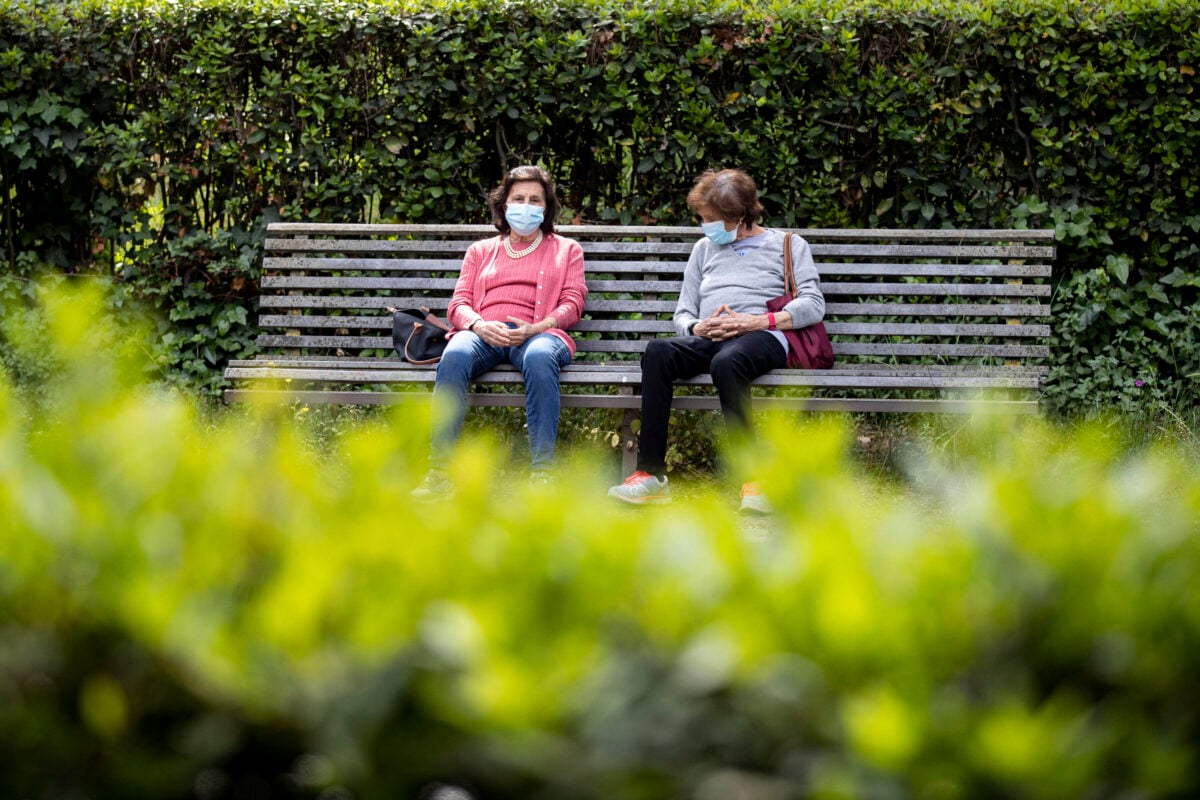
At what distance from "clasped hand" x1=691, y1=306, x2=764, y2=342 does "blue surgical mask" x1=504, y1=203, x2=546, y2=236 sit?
0.93 m

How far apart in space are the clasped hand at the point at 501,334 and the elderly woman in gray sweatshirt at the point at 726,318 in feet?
1.86

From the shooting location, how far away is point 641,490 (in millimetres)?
5301

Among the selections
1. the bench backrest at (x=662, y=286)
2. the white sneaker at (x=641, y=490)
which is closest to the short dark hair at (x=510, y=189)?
the bench backrest at (x=662, y=286)

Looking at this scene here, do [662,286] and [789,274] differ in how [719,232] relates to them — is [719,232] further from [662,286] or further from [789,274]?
[662,286]

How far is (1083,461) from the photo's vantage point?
1422 millimetres

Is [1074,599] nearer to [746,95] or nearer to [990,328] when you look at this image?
[990,328]

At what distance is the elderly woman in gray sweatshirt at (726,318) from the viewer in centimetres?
533

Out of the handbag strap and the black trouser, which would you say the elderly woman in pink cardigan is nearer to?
the black trouser

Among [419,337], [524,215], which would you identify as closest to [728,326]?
[524,215]

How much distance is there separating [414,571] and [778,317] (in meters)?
4.66

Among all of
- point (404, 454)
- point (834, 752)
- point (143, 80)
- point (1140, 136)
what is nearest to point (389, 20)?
point (143, 80)

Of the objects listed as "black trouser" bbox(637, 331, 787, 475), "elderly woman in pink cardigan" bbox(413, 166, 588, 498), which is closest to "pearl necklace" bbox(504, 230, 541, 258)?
"elderly woman in pink cardigan" bbox(413, 166, 588, 498)

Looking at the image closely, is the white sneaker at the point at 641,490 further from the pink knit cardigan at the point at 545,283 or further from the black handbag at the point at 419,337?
the black handbag at the point at 419,337

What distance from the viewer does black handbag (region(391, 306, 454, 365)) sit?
19.1 feet
